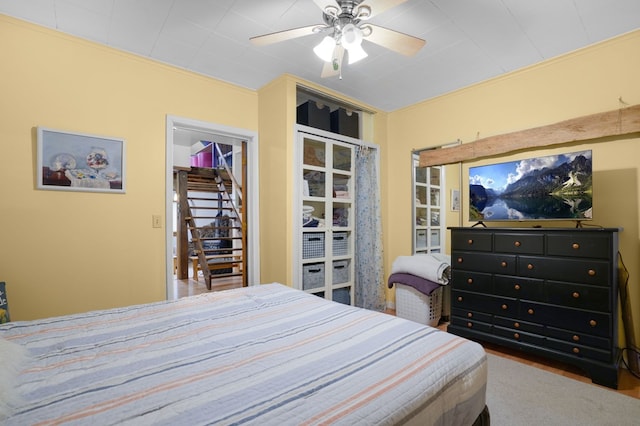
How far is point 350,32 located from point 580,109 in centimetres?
220

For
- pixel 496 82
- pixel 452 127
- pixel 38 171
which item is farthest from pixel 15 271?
pixel 496 82

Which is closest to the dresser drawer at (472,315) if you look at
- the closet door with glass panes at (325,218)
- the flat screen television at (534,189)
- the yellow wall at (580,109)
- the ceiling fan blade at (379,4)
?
the flat screen television at (534,189)

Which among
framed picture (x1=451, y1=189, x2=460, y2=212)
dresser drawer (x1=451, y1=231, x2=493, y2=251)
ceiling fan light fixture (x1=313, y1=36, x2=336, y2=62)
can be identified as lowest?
dresser drawer (x1=451, y1=231, x2=493, y2=251)

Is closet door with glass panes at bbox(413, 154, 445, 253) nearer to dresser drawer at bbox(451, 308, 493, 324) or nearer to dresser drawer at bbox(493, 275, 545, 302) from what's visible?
dresser drawer at bbox(451, 308, 493, 324)

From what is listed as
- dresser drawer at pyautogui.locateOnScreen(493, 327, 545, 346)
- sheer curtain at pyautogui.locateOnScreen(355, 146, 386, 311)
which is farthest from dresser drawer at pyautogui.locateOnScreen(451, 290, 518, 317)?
sheer curtain at pyautogui.locateOnScreen(355, 146, 386, 311)

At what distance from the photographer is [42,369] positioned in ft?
3.20

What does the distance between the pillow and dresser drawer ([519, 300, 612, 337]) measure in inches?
114

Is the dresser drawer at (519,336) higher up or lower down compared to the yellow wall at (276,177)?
lower down

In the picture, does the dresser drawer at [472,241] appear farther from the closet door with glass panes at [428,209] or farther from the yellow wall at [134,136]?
the yellow wall at [134,136]

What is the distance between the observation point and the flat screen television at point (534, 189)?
2264 mm

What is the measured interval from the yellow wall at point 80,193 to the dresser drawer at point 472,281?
8.77ft

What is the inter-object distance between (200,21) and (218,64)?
595mm

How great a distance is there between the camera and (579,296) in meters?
2.08

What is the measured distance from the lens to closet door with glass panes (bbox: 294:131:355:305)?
3.11 m
